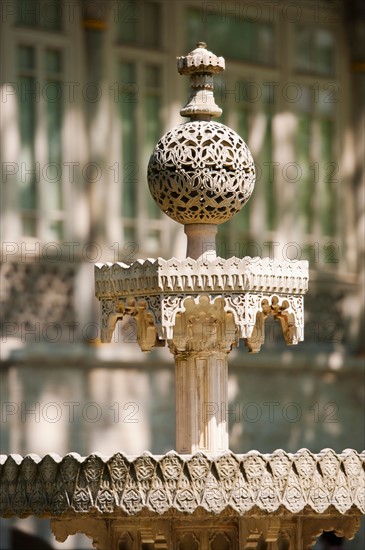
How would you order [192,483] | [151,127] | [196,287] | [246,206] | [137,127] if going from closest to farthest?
Answer: 1. [192,483]
2. [196,287]
3. [137,127]
4. [151,127]
5. [246,206]

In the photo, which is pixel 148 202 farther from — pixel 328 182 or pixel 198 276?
pixel 198 276

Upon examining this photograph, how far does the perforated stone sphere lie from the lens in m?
10.9

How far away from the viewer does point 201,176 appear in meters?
10.8

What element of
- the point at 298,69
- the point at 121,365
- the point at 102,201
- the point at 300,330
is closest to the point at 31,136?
the point at 102,201

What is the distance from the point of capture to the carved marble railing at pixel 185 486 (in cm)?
1004

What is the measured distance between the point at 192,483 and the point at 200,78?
2.59 m

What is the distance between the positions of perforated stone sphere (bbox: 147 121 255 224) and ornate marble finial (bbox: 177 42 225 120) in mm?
206

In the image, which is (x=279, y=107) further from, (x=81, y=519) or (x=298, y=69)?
(x=81, y=519)

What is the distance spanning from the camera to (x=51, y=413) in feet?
64.2

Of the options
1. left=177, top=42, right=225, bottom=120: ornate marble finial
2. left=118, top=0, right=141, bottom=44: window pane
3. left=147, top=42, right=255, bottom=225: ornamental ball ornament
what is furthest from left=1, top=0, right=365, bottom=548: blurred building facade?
left=147, top=42, right=255, bottom=225: ornamental ball ornament

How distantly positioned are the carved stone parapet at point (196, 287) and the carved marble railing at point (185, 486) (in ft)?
2.81

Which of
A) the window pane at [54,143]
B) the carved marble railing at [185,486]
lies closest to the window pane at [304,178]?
the window pane at [54,143]

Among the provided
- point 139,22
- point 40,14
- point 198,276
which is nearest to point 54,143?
point 40,14

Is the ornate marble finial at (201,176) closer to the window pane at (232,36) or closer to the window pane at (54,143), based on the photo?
the window pane at (54,143)
